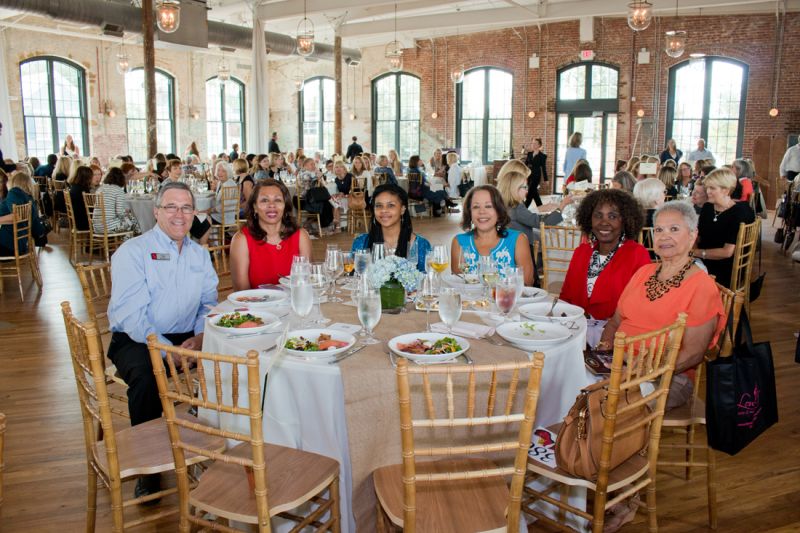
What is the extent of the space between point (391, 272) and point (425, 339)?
0.44m

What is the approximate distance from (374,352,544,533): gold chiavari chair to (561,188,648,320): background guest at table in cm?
131

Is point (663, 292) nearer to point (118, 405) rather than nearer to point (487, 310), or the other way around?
point (487, 310)

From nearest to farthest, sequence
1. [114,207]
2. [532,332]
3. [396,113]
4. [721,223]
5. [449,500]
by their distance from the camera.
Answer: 1. [449,500]
2. [532,332]
3. [721,223]
4. [114,207]
5. [396,113]

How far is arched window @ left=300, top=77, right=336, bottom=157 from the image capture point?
21.3m

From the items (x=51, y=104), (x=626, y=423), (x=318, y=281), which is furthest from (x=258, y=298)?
(x=51, y=104)

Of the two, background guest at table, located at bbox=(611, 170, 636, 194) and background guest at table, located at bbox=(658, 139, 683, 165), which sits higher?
background guest at table, located at bbox=(658, 139, 683, 165)

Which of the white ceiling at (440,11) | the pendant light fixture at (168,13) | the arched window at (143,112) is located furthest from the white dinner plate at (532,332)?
the arched window at (143,112)

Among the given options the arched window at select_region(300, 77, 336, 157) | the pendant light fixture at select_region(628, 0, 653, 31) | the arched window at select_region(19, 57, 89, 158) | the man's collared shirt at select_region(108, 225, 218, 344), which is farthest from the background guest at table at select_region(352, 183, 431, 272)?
the arched window at select_region(300, 77, 336, 157)

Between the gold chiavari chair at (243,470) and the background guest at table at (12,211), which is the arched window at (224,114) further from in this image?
the gold chiavari chair at (243,470)

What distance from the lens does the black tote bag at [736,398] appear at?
2.43 meters

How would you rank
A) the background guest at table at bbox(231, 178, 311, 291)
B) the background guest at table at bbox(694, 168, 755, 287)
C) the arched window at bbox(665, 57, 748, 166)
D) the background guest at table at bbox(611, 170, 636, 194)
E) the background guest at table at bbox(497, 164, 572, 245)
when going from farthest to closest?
the arched window at bbox(665, 57, 748, 166) < the background guest at table at bbox(611, 170, 636, 194) < the background guest at table at bbox(497, 164, 572, 245) < the background guest at table at bbox(694, 168, 755, 287) < the background guest at table at bbox(231, 178, 311, 291)

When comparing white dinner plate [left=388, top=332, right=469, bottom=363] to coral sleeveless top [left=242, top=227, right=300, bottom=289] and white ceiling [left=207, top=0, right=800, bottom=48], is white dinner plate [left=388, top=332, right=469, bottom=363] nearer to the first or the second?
coral sleeveless top [left=242, top=227, right=300, bottom=289]

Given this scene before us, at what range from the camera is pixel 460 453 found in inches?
77.7

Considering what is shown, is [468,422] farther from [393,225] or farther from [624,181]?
[624,181]
